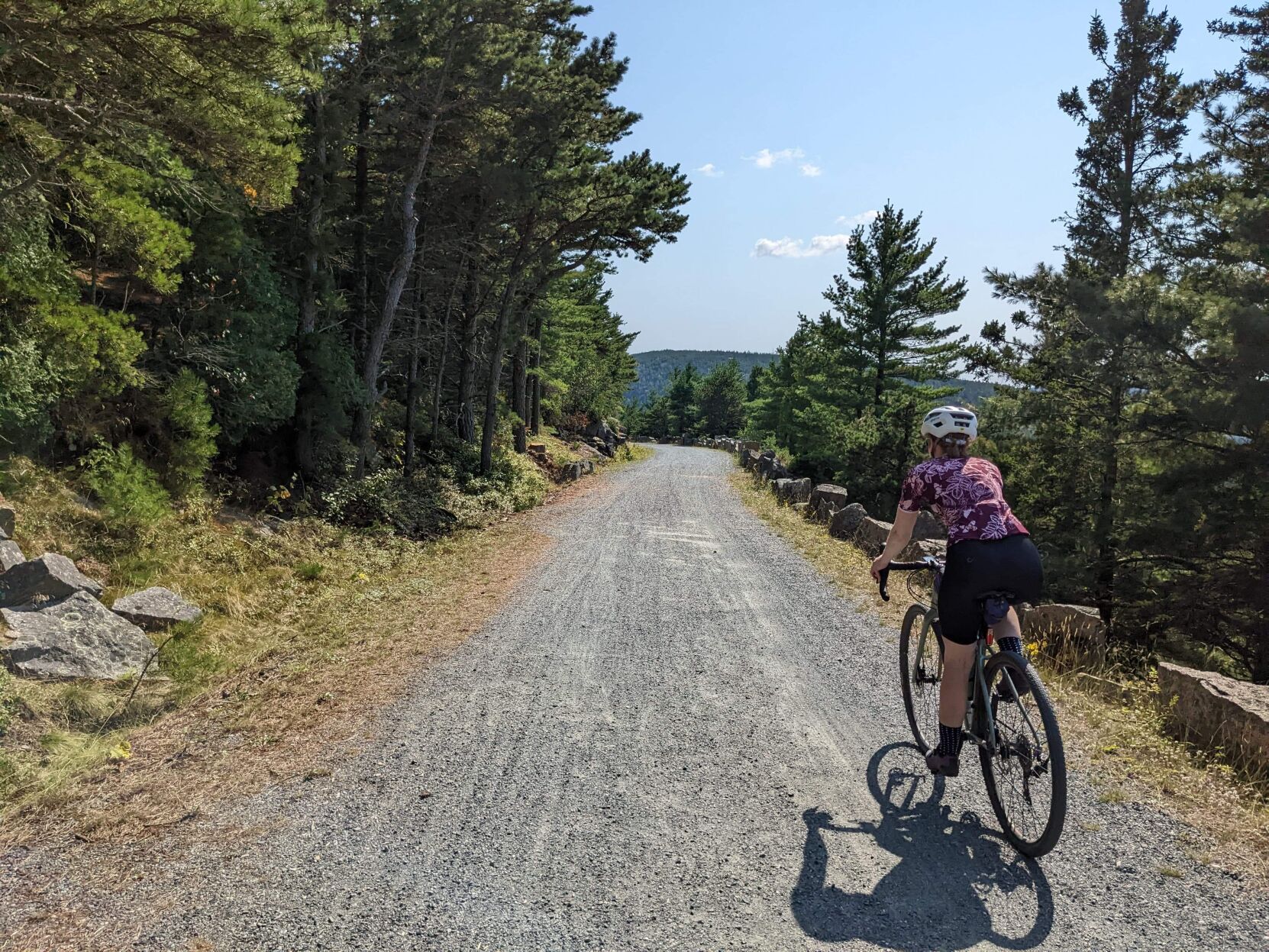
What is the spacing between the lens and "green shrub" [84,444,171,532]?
837cm

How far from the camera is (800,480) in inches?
778

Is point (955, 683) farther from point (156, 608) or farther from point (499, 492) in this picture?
point (499, 492)

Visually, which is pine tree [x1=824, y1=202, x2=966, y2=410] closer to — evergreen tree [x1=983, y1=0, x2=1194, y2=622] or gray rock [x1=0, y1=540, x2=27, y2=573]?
evergreen tree [x1=983, y1=0, x2=1194, y2=622]

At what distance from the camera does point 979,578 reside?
3475 millimetres

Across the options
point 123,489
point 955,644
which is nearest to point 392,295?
point 123,489

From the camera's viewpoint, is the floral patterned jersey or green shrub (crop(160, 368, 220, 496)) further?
green shrub (crop(160, 368, 220, 496))

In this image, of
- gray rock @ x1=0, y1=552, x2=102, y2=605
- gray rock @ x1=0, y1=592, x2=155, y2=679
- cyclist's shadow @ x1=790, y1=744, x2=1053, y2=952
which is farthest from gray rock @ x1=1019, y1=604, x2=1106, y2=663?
gray rock @ x1=0, y1=552, x2=102, y2=605

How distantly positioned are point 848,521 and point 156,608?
11.0m

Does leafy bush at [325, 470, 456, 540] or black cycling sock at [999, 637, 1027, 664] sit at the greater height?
black cycling sock at [999, 637, 1027, 664]

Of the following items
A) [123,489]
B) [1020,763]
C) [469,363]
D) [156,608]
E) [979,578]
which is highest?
[469,363]

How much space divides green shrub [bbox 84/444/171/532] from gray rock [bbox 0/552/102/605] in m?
2.06

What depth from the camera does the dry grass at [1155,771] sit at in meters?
3.45

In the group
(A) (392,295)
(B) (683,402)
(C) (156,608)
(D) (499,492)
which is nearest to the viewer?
(C) (156,608)

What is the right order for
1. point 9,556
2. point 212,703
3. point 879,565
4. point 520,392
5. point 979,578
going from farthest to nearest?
point 520,392, point 9,556, point 212,703, point 879,565, point 979,578
